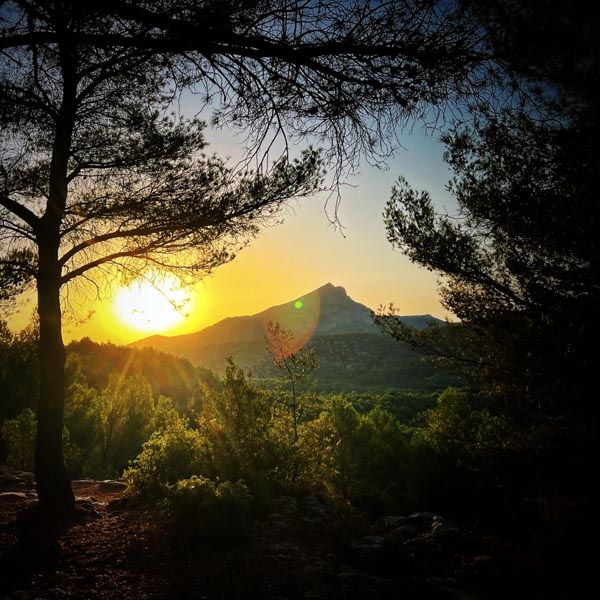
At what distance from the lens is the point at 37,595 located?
11.6 feet

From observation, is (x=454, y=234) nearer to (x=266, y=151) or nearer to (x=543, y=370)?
(x=543, y=370)

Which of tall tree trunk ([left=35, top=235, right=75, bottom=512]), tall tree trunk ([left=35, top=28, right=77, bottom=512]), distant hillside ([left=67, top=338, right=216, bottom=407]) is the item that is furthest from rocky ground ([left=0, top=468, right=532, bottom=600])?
distant hillside ([left=67, top=338, right=216, bottom=407])

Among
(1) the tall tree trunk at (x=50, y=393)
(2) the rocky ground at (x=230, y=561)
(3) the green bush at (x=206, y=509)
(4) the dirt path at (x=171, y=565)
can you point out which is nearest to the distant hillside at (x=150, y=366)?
(1) the tall tree trunk at (x=50, y=393)

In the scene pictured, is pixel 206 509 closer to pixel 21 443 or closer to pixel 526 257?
pixel 526 257

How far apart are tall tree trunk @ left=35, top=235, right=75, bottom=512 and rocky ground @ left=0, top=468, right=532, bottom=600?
1.36 feet

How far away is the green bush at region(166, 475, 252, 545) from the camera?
5152 mm

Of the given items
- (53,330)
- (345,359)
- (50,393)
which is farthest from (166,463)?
(345,359)

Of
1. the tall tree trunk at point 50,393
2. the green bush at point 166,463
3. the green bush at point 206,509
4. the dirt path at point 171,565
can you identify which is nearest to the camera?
the dirt path at point 171,565

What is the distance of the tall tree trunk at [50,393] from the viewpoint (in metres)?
6.31

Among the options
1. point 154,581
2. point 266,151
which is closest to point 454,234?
point 266,151

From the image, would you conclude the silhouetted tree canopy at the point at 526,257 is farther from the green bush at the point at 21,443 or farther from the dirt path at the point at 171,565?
the green bush at the point at 21,443

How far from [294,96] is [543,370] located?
6.18 meters

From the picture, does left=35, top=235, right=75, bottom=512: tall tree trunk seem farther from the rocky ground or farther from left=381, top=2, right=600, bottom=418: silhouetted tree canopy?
left=381, top=2, right=600, bottom=418: silhouetted tree canopy

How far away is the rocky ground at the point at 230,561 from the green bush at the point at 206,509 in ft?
0.56
